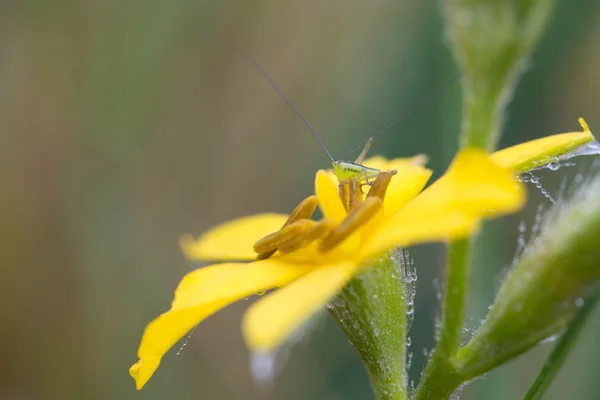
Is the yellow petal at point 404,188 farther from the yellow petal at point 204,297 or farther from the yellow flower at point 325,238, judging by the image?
the yellow petal at point 204,297

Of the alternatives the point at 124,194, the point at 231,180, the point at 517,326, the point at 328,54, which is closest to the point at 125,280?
the point at 124,194

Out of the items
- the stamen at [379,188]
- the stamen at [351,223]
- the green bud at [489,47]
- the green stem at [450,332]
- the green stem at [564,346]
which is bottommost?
the green stem at [564,346]

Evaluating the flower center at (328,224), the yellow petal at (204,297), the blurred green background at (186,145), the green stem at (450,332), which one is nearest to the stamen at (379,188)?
the flower center at (328,224)

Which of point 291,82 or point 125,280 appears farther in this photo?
point 291,82

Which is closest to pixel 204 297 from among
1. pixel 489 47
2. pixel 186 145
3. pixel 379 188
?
pixel 379 188

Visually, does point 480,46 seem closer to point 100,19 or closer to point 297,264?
point 297,264

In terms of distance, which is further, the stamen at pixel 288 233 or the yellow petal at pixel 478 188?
the stamen at pixel 288 233
